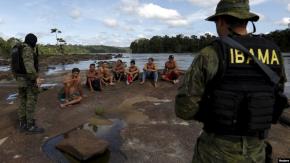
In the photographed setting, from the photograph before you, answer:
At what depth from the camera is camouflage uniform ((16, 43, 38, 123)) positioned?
21.2ft

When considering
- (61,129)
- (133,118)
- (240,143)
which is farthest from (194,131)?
(240,143)

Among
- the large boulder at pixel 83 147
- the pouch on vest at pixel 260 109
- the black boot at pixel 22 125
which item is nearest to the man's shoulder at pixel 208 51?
the pouch on vest at pixel 260 109

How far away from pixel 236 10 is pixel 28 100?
17.5 feet

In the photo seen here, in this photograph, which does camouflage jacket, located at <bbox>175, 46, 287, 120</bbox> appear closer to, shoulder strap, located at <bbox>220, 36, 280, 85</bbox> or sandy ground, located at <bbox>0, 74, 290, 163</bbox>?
shoulder strap, located at <bbox>220, 36, 280, 85</bbox>

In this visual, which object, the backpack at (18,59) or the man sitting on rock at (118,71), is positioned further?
the man sitting on rock at (118,71)

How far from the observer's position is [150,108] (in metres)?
8.94

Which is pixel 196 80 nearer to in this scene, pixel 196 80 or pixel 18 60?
pixel 196 80

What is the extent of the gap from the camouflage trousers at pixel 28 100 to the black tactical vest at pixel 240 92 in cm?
509

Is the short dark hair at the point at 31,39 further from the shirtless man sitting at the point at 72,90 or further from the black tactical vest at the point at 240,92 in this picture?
the black tactical vest at the point at 240,92

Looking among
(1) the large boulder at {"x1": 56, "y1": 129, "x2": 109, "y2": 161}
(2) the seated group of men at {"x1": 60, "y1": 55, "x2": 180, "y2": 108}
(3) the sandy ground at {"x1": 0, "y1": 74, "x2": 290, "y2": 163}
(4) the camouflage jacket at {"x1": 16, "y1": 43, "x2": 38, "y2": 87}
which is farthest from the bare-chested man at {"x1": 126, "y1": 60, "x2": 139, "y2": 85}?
(1) the large boulder at {"x1": 56, "y1": 129, "x2": 109, "y2": 161}

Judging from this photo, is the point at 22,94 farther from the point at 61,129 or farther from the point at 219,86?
the point at 219,86

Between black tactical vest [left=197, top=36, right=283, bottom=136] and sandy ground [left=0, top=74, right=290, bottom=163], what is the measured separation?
323cm

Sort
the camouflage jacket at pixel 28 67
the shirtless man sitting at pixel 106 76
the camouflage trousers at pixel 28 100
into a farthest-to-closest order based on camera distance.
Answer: the shirtless man sitting at pixel 106 76 → the camouflage trousers at pixel 28 100 → the camouflage jacket at pixel 28 67

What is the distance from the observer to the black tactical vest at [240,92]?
2.29m
